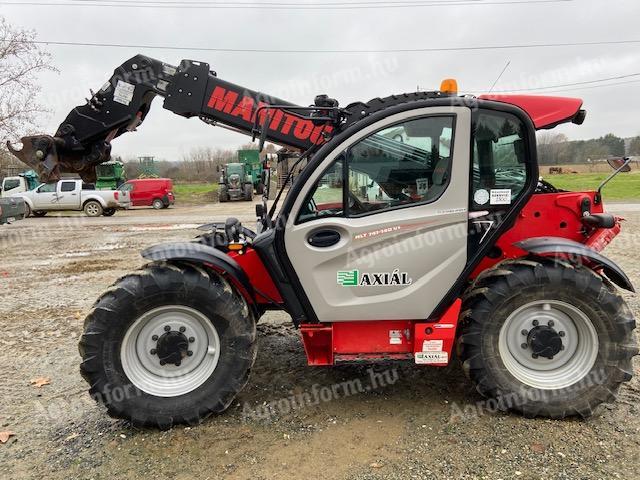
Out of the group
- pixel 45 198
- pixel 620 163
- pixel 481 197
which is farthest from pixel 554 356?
pixel 45 198

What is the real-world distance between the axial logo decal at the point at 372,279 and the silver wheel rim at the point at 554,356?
836 mm

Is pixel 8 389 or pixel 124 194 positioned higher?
pixel 124 194

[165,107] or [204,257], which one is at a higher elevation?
[165,107]

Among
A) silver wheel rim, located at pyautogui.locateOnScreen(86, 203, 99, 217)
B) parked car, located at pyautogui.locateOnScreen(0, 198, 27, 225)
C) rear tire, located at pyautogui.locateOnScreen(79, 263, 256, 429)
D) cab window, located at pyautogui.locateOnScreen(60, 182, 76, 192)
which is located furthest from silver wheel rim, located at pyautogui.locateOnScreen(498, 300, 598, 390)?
cab window, located at pyautogui.locateOnScreen(60, 182, 76, 192)

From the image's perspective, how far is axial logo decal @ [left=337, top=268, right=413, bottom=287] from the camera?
352 centimetres

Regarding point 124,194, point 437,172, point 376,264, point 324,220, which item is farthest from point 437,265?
point 124,194

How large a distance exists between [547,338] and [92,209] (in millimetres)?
22047

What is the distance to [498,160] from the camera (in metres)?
3.56

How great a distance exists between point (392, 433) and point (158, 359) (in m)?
1.82

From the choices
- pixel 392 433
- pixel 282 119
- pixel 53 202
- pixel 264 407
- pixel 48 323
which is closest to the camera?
pixel 392 433

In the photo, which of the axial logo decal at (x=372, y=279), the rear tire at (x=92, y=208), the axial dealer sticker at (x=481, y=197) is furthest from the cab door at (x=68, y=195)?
the axial dealer sticker at (x=481, y=197)

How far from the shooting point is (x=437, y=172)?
3.49 m

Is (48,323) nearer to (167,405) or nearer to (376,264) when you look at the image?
(167,405)

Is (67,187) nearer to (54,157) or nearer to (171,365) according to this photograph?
(54,157)
